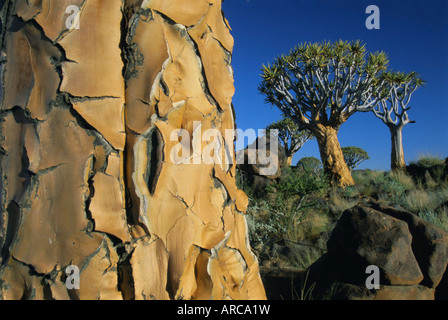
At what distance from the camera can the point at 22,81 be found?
41.3 inches

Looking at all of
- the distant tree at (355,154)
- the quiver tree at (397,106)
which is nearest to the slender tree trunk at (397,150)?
the quiver tree at (397,106)

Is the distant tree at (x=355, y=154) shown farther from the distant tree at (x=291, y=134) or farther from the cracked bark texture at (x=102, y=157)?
the cracked bark texture at (x=102, y=157)

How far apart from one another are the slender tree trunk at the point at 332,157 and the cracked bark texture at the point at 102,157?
33.7ft

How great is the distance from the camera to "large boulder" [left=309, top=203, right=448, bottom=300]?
9.53 ft

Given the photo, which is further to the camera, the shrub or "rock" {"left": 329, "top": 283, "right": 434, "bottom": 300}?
the shrub

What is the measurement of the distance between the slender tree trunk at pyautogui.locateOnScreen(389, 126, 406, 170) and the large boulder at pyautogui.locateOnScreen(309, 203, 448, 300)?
Answer: 11.4m

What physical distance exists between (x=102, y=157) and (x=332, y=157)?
36.2ft

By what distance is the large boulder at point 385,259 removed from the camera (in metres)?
2.90

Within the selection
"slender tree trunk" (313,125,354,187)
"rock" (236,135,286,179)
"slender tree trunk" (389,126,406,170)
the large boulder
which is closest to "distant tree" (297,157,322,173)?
"slender tree trunk" (313,125,354,187)

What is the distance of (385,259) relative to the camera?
2.92 meters

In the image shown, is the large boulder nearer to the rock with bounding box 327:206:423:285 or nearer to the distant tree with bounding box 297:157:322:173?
the rock with bounding box 327:206:423:285

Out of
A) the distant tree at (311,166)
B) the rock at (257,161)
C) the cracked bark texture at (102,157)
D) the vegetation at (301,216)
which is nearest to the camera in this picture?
the cracked bark texture at (102,157)

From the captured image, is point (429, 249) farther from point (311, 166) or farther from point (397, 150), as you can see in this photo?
point (397, 150)

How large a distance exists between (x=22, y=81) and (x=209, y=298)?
901 mm
